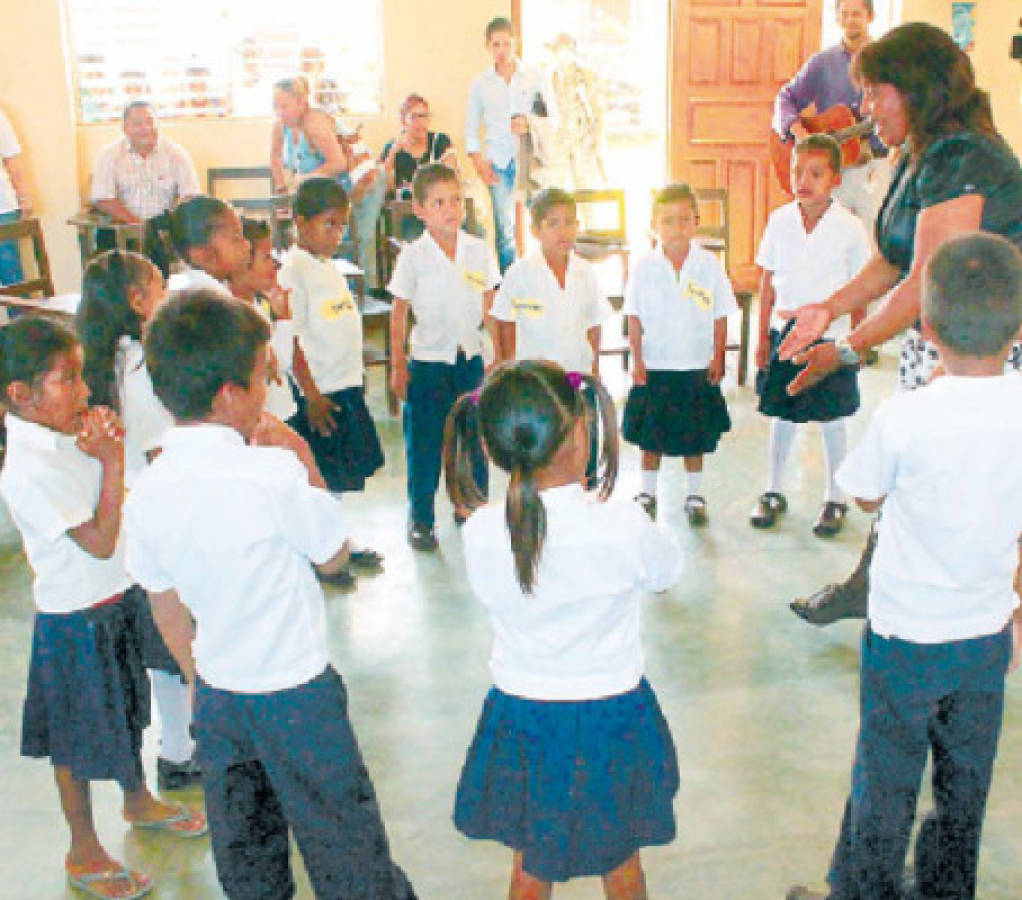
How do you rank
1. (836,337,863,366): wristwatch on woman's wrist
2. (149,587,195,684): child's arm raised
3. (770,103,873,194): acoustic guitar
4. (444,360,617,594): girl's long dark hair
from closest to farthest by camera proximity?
(444,360,617,594): girl's long dark hair → (149,587,195,684): child's arm raised → (836,337,863,366): wristwatch on woman's wrist → (770,103,873,194): acoustic guitar

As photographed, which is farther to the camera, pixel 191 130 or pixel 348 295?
pixel 191 130

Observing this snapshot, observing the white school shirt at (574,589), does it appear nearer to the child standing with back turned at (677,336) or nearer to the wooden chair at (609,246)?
the child standing with back turned at (677,336)

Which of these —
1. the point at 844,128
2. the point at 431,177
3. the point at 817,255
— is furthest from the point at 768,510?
the point at 844,128

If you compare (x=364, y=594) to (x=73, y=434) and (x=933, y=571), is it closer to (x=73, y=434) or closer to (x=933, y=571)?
(x=73, y=434)

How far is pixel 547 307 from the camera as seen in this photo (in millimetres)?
3582

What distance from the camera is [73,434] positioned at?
200 cm

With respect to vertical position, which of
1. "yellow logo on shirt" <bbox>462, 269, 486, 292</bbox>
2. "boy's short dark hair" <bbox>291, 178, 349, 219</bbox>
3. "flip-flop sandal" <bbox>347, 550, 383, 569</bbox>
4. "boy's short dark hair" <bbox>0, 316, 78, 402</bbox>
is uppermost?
"boy's short dark hair" <bbox>291, 178, 349, 219</bbox>

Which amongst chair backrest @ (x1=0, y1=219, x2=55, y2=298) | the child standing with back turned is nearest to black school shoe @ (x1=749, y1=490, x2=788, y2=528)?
the child standing with back turned

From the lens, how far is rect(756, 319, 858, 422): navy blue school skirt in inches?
144

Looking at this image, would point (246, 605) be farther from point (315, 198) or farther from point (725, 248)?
point (725, 248)

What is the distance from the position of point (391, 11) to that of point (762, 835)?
20.0 feet

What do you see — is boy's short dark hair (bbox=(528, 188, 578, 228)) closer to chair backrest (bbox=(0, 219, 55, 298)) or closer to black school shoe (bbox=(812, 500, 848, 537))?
black school shoe (bbox=(812, 500, 848, 537))

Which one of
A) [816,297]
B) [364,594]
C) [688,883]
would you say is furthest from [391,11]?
[688,883]

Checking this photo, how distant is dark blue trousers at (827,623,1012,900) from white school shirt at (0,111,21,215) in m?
5.86
